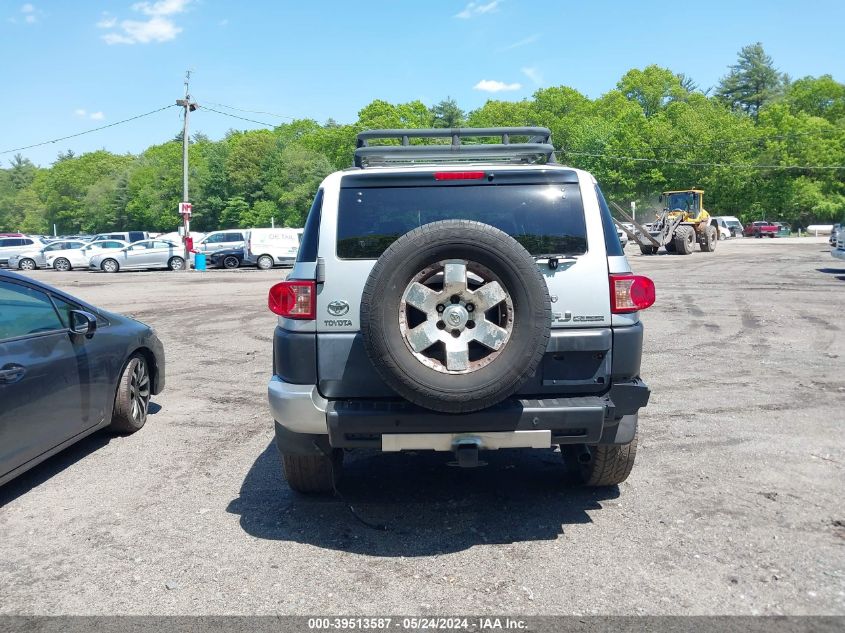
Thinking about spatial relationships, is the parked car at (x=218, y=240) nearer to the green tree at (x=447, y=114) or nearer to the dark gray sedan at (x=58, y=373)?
the dark gray sedan at (x=58, y=373)

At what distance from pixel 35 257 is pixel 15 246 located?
61.7 inches

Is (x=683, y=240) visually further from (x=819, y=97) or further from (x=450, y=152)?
(x=819, y=97)

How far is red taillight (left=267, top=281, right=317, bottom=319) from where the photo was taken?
→ 159 inches

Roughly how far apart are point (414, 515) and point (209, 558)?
1.23 m

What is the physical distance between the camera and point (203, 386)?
841 centimetres

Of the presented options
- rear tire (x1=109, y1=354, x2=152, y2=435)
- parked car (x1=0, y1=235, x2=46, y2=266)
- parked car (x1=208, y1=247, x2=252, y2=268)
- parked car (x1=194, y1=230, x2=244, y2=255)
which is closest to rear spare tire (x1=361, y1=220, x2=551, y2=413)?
rear tire (x1=109, y1=354, x2=152, y2=435)

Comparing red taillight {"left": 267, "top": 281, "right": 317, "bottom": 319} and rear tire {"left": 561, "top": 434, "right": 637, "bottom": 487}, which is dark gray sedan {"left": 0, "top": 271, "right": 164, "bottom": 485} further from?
rear tire {"left": 561, "top": 434, "right": 637, "bottom": 487}

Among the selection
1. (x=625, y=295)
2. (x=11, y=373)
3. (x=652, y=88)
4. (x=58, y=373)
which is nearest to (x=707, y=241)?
(x=625, y=295)

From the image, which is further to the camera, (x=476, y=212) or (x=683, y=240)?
(x=683, y=240)

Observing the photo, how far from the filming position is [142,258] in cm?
3544

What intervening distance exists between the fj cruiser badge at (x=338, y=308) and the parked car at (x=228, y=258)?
31.8m

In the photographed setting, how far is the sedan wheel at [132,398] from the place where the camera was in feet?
20.1

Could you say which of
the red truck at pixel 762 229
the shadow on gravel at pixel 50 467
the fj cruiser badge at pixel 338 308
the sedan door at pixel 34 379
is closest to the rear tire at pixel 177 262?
the shadow on gravel at pixel 50 467

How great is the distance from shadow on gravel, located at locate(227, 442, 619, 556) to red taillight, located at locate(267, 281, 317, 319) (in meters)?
1.26
